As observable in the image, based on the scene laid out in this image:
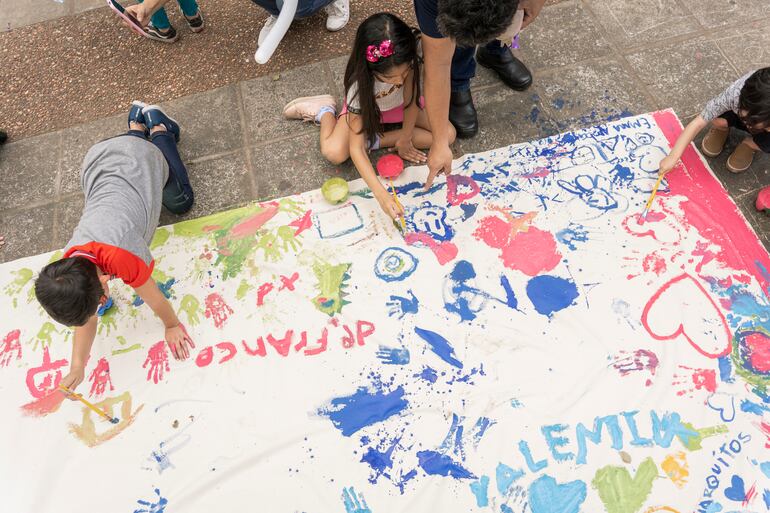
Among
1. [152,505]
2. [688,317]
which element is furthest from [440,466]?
[688,317]

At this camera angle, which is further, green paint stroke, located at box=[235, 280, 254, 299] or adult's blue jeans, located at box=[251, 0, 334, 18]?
adult's blue jeans, located at box=[251, 0, 334, 18]

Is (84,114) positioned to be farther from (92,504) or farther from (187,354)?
(92,504)

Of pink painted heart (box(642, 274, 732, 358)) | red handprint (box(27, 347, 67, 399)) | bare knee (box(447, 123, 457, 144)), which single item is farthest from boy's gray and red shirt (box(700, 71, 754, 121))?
red handprint (box(27, 347, 67, 399))

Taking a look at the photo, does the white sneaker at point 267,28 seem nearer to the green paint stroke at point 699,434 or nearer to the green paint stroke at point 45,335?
the green paint stroke at point 45,335

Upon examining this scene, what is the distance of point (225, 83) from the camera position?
296 cm

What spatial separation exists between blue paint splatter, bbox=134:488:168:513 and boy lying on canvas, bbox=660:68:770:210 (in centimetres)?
251

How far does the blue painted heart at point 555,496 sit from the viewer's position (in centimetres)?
184

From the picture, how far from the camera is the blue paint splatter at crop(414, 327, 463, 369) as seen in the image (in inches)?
82.2

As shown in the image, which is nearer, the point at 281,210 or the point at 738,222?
the point at 738,222

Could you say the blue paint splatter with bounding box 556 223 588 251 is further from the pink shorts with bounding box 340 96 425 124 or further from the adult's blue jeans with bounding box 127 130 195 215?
the adult's blue jeans with bounding box 127 130 195 215

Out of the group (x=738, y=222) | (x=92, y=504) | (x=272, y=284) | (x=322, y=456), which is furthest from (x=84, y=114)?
(x=738, y=222)

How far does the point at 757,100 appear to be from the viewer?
2021 millimetres

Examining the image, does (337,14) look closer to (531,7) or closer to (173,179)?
(531,7)

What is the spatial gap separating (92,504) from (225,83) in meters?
2.20
